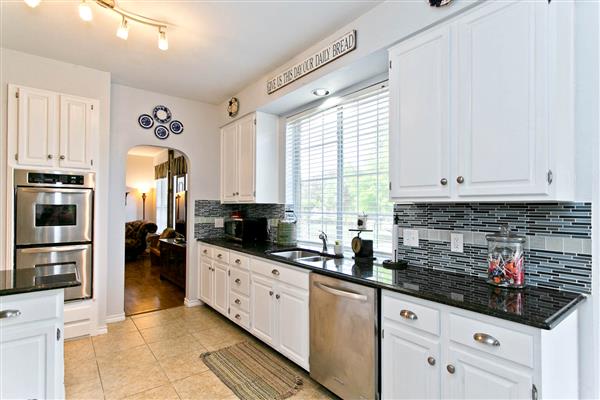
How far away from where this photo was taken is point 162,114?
4020mm

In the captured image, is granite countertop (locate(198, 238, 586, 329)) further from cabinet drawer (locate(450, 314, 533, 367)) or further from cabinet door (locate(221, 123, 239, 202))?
cabinet door (locate(221, 123, 239, 202))

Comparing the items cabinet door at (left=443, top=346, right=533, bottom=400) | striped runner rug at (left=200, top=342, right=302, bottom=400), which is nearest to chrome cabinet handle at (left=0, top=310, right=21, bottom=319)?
striped runner rug at (left=200, top=342, right=302, bottom=400)

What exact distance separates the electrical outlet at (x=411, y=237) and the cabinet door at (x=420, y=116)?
1.41ft

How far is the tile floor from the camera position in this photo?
227 centimetres

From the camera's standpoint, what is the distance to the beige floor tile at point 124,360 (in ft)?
8.48

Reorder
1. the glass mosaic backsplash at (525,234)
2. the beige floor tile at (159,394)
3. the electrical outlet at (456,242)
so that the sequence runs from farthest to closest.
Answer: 1. the beige floor tile at (159,394)
2. the electrical outlet at (456,242)
3. the glass mosaic backsplash at (525,234)

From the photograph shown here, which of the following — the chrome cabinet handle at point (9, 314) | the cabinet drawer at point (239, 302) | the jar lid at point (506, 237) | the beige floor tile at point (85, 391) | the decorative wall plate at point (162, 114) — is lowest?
the beige floor tile at point (85, 391)

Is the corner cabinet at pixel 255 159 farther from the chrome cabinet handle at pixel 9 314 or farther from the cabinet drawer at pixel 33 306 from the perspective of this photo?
the chrome cabinet handle at pixel 9 314

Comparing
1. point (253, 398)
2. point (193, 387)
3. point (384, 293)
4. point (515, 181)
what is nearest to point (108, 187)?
point (193, 387)

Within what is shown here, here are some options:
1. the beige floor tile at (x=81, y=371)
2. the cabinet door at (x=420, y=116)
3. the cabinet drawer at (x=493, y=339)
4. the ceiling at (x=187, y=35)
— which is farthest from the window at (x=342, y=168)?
the beige floor tile at (x=81, y=371)

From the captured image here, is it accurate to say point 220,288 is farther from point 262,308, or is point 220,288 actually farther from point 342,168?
point 342,168

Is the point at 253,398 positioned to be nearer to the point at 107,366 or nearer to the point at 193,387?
the point at 193,387

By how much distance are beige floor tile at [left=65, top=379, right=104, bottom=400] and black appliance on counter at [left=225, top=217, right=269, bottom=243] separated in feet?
6.02

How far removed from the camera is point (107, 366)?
263cm
